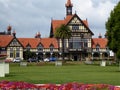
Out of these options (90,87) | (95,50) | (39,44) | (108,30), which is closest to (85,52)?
(95,50)

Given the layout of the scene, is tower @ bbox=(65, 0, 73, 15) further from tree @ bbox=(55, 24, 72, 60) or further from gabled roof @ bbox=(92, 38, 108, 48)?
tree @ bbox=(55, 24, 72, 60)

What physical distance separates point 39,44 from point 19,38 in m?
7.69

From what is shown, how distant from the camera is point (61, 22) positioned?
152 m

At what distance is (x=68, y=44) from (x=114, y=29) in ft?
247

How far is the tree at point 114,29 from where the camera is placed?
2803 inches

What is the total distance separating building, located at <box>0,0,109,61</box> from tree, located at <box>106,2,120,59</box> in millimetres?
67508

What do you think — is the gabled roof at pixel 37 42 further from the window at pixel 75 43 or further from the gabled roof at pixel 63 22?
the window at pixel 75 43

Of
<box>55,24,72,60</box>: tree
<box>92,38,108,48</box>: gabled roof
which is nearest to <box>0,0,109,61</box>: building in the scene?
<box>92,38,108,48</box>: gabled roof

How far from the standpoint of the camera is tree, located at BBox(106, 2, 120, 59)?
7119 cm

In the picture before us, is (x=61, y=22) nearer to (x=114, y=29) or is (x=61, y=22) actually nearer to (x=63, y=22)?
(x=63, y=22)

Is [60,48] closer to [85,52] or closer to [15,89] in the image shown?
[85,52]

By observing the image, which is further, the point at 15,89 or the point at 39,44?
the point at 39,44

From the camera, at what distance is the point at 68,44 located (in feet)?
481

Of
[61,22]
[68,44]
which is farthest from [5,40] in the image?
[68,44]
